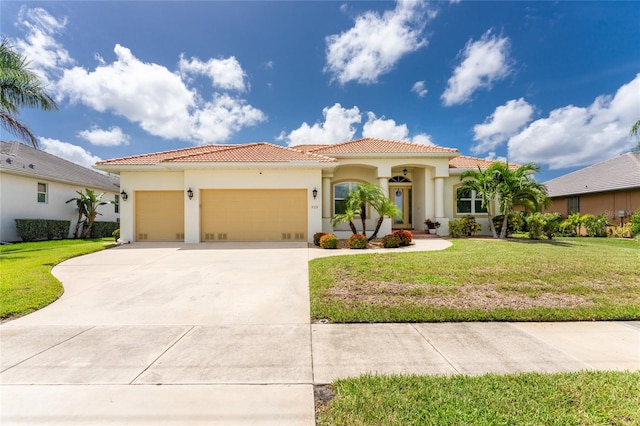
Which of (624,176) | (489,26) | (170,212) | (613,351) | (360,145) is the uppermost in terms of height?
(489,26)

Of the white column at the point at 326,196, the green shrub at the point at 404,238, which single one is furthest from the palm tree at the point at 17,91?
the green shrub at the point at 404,238

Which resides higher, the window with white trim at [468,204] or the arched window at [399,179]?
the arched window at [399,179]

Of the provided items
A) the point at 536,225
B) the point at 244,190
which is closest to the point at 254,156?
the point at 244,190

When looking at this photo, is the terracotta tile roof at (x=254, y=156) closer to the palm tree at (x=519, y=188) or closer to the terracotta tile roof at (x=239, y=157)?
the terracotta tile roof at (x=239, y=157)

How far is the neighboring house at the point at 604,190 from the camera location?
1756 centimetres

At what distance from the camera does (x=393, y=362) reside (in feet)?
10.8

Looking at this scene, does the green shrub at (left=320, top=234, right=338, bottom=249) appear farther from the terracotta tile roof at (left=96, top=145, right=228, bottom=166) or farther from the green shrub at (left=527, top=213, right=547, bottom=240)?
the green shrub at (left=527, top=213, right=547, bottom=240)

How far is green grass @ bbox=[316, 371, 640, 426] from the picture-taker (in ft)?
7.55

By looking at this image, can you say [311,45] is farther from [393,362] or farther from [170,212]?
[393,362]

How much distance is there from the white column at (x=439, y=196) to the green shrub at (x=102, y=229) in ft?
78.4

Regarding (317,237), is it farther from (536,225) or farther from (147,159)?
(536,225)

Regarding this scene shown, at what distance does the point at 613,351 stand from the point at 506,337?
1.25 metres

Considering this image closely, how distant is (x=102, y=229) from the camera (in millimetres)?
20109

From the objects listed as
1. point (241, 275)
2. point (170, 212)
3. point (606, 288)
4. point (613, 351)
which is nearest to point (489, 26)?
point (606, 288)
